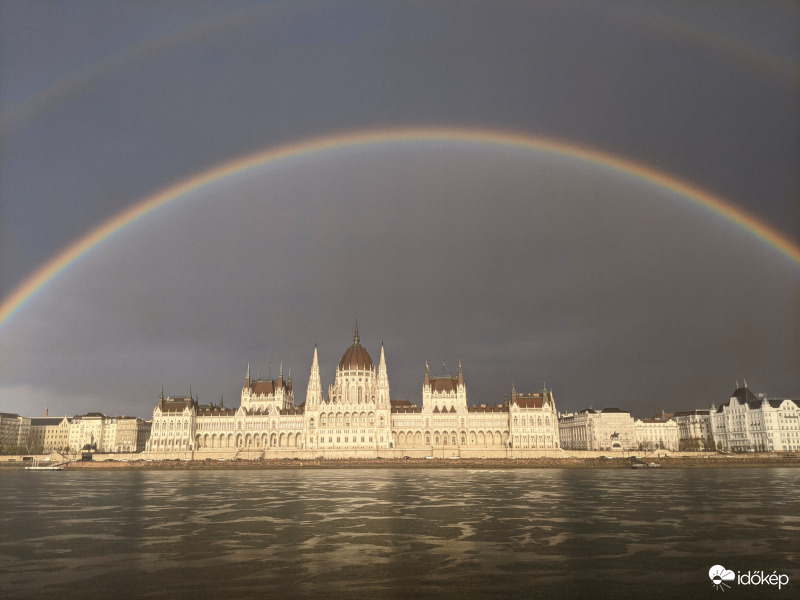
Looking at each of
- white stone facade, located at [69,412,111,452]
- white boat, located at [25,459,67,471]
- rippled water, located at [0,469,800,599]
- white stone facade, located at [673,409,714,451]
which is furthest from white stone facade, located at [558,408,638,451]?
white stone facade, located at [69,412,111,452]

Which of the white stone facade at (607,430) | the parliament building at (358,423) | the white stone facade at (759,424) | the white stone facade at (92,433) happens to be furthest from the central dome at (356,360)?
the white stone facade at (759,424)

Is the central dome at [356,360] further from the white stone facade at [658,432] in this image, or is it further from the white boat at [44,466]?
the white stone facade at [658,432]

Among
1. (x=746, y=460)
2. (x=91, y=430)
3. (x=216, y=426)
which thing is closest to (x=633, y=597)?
(x=746, y=460)

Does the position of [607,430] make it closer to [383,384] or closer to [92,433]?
[383,384]

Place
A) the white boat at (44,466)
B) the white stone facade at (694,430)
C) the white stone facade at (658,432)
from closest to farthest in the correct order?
the white boat at (44,466), the white stone facade at (694,430), the white stone facade at (658,432)

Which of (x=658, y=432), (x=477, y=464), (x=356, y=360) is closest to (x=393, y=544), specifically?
(x=477, y=464)
